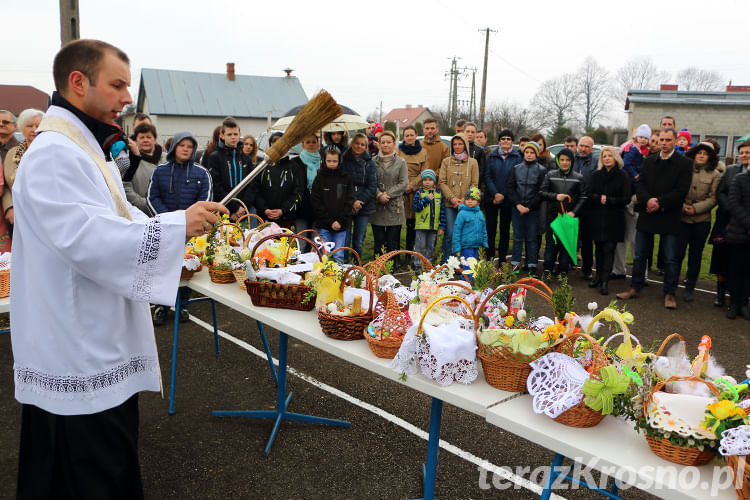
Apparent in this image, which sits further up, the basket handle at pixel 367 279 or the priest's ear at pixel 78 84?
the priest's ear at pixel 78 84

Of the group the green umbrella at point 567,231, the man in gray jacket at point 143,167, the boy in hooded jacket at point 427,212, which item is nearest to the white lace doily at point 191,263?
the man in gray jacket at point 143,167

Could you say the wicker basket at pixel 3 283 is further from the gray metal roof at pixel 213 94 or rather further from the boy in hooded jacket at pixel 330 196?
the gray metal roof at pixel 213 94

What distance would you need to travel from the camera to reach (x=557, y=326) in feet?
7.20

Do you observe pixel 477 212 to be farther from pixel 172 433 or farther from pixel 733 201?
pixel 172 433

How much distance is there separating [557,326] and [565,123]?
5271 cm

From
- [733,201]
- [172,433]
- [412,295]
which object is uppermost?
[733,201]

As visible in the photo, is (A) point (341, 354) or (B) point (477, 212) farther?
(B) point (477, 212)

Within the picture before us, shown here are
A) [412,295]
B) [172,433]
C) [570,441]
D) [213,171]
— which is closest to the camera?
[570,441]

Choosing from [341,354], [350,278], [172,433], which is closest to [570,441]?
[341,354]

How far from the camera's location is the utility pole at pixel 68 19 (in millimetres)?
7664

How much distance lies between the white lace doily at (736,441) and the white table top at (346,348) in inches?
29.9

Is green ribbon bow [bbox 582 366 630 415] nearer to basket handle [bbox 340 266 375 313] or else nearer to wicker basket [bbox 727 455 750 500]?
wicker basket [bbox 727 455 750 500]

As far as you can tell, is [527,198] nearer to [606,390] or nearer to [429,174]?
[429,174]

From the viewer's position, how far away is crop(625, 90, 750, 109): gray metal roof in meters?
24.7
